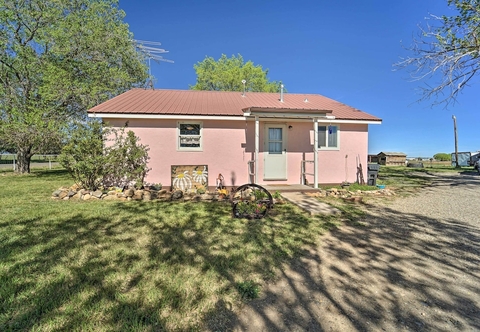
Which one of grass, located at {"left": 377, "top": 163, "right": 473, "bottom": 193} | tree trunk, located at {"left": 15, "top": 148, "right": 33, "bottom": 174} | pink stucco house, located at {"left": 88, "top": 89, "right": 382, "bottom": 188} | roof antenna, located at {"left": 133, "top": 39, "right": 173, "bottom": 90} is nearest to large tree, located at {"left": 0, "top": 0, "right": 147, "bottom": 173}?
tree trunk, located at {"left": 15, "top": 148, "right": 33, "bottom": 174}

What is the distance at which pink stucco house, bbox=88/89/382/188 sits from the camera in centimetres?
834

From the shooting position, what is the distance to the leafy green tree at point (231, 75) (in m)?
24.9

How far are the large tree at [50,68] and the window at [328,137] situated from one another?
38.6 feet

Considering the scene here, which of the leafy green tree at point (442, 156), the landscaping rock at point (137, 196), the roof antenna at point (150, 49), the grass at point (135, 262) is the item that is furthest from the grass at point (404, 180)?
the leafy green tree at point (442, 156)

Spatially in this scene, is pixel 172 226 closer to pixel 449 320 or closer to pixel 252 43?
pixel 449 320

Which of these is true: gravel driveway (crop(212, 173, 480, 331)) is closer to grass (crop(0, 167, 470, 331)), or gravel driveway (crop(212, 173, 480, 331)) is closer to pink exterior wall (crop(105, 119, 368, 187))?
grass (crop(0, 167, 470, 331))

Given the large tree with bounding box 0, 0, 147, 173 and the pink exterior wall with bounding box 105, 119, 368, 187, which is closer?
the pink exterior wall with bounding box 105, 119, 368, 187

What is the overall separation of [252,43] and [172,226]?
824 inches

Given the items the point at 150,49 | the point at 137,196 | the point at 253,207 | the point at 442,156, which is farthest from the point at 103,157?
the point at 442,156

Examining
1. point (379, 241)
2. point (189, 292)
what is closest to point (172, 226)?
point (189, 292)

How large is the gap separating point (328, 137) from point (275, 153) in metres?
2.33

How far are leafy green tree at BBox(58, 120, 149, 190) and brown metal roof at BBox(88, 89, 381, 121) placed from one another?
0.80 meters

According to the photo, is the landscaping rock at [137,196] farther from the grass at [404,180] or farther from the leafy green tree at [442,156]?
the leafy green tree at [442,156]

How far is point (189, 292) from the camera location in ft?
8.18
